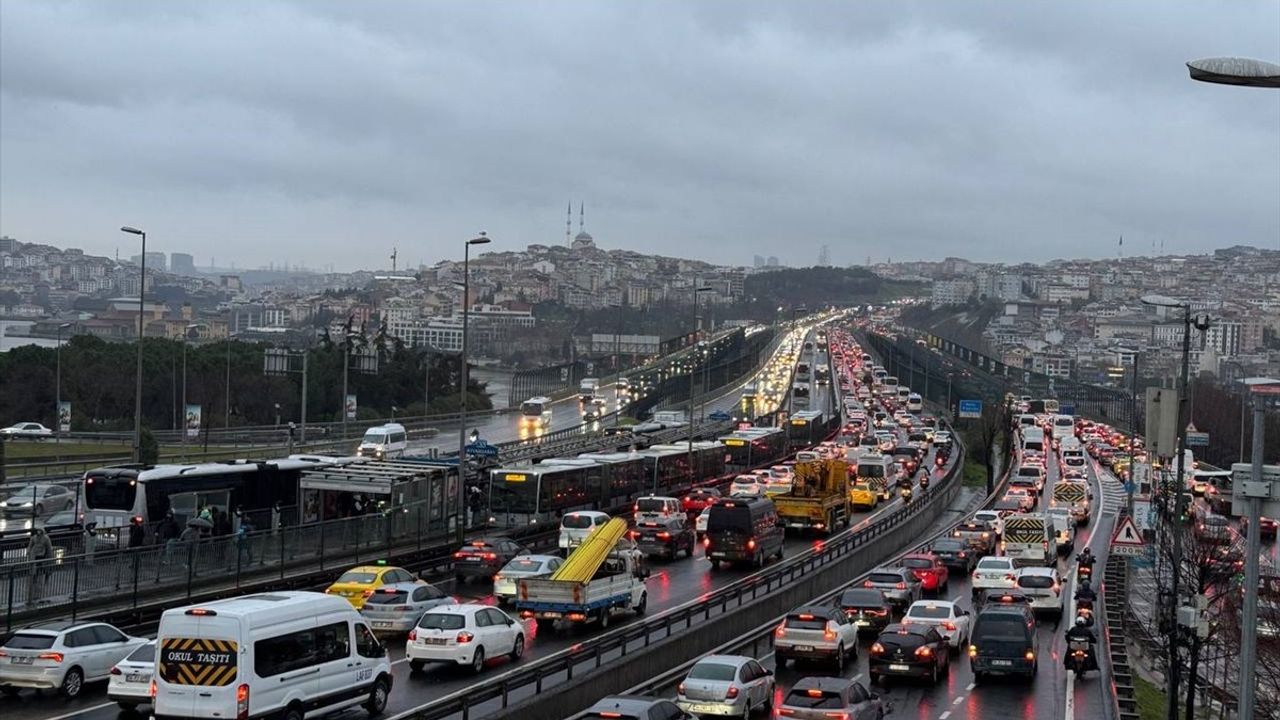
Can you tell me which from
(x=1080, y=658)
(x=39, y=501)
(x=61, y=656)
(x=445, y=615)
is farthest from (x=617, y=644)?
(x=39, y=501)

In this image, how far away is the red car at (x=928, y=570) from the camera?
3719 cm

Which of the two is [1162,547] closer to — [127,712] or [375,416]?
[127,712]

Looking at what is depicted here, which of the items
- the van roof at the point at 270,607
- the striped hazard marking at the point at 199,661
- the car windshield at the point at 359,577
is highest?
the van roof at the point at 270,607

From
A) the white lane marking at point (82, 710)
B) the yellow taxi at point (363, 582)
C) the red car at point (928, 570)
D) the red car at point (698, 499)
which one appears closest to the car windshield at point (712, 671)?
the white lane marking at point (82, 710)

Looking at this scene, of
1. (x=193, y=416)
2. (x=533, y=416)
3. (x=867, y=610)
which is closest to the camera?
(x=867, y=610)

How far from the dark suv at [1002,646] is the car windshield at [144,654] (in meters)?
13.3

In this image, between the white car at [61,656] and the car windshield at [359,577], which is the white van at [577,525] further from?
the white car at [61,656]

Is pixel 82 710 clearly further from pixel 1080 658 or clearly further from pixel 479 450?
pixel 479 450

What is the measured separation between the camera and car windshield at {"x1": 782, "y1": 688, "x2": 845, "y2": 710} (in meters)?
19.2

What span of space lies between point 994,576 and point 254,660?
22.7 metres

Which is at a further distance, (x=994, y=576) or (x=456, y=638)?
(x=994, y=576)

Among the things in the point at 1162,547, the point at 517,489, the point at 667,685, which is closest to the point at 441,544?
the point at 517,489

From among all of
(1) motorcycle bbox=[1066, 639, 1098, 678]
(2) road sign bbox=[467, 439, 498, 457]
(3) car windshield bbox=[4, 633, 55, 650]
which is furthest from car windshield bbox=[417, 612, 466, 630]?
(2) road sign bbox=[467, 439, 498, 457]

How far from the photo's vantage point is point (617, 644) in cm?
2389
